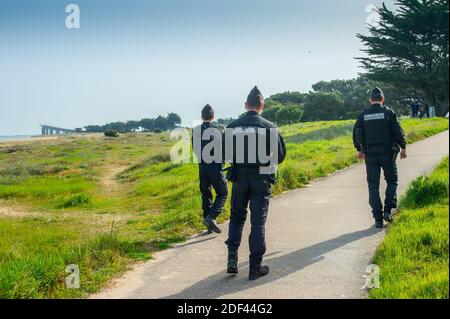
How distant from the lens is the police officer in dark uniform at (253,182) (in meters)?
5.59

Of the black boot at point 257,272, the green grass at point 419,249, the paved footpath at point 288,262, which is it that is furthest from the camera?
the black boot at point 257,272

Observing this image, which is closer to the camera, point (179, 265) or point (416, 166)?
point (179, 265)

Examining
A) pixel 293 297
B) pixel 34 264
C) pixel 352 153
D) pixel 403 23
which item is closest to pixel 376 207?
pixel 293 297

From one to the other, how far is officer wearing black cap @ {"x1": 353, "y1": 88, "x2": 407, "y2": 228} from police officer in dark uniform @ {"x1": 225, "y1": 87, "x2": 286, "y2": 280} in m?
2.73

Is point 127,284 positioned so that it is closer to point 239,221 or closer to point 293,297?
point 239,221

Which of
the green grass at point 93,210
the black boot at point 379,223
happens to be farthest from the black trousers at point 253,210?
the black boot at point 379,223

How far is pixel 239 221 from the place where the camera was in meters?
5.85

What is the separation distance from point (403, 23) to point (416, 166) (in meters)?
23.8

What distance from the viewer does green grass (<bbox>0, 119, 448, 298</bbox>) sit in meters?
5.62

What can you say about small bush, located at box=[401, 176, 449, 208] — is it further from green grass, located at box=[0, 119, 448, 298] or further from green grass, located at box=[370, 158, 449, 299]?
green grass, located at box=[0, 119, 448, 298]

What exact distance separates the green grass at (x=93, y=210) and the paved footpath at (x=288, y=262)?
20.8 inches

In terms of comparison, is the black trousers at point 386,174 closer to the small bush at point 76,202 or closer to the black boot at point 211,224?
the black boot at point 211,224

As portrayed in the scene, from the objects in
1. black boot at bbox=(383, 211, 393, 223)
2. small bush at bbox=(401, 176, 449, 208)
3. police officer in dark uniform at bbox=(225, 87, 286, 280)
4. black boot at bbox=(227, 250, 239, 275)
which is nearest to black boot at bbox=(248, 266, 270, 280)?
police officer in dark uniform at bbox=(225, 87, 286, 280)

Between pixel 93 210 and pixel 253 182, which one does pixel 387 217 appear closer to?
pixel 253 182
